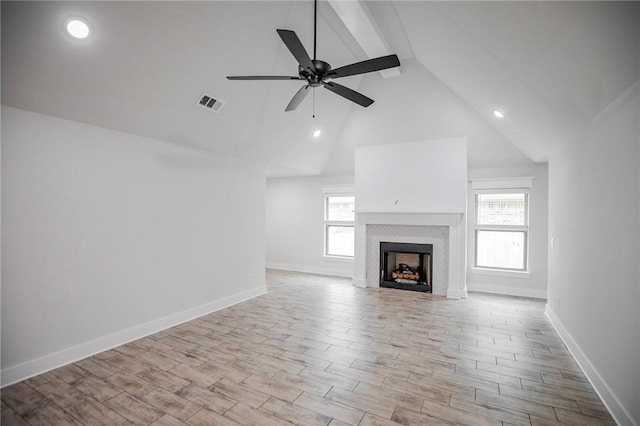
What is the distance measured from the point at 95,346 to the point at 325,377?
2367 mm

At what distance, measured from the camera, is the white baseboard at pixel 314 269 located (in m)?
7.21

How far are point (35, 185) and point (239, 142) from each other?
249 cm

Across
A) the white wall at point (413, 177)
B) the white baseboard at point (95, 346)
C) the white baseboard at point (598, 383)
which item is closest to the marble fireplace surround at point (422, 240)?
the white wall at point (413, 177)

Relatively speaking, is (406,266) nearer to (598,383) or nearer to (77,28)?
(598,383)

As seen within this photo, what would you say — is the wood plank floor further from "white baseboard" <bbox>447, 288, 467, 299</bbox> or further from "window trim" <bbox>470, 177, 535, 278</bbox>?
"window trim" <bbox>470, 177, 535, 278</bbox>

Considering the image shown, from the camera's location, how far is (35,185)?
9.18 ft

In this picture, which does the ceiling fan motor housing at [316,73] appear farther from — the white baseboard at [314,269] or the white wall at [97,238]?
the white baseboard at [314,269]

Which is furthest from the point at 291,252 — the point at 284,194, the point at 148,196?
the point at 148,196

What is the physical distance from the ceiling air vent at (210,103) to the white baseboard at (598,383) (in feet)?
14.9

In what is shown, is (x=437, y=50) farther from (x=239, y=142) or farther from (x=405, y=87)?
(x=239, y=142)

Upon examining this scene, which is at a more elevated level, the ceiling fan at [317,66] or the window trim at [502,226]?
the ceiling fan at [317,66]

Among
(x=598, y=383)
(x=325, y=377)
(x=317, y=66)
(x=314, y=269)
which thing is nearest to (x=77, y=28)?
(x=317, y=66)

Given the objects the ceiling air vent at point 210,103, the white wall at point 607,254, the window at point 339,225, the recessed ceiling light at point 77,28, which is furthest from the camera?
the window at point 339,225

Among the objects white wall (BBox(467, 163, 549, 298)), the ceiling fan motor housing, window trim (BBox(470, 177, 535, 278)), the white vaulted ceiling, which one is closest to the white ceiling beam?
the white vaulted ceiling
